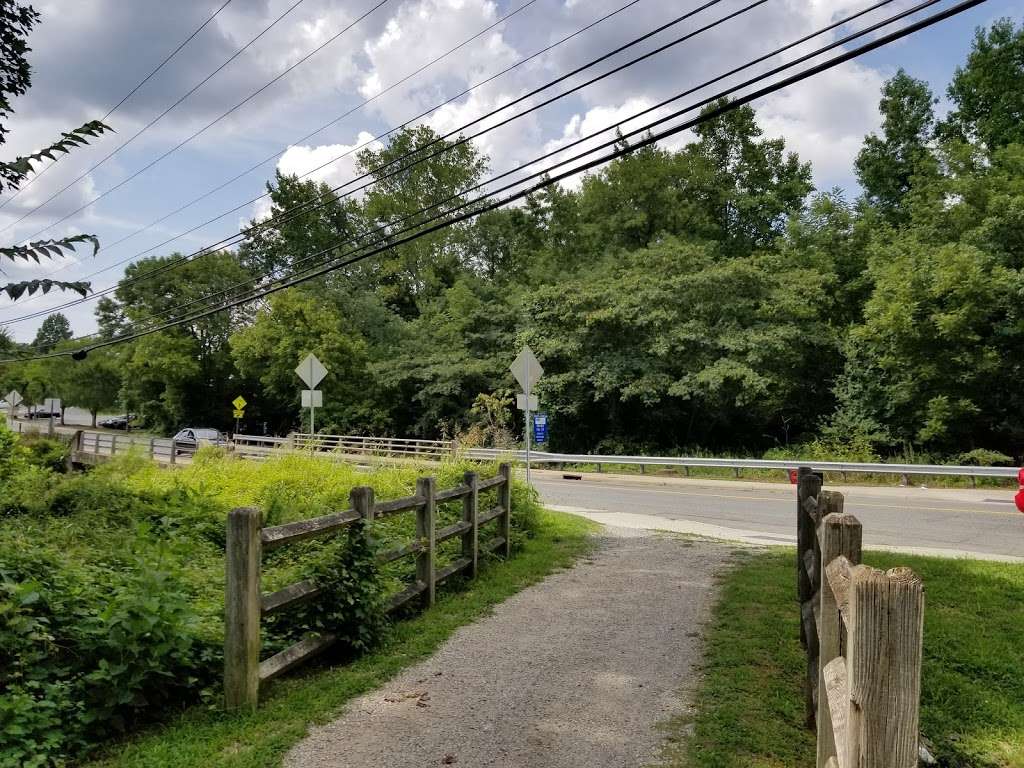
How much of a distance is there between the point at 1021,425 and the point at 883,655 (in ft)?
80.2

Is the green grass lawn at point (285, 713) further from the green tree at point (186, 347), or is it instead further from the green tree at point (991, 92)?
the green tree at point (186, 347)

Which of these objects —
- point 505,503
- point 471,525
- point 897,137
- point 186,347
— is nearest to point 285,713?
point 471,525

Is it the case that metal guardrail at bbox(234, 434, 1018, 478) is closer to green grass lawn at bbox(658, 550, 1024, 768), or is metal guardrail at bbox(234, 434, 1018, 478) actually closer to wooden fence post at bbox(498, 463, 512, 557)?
wooden fence post at bbox(498, 463, 512, 557)

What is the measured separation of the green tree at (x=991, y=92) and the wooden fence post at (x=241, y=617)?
105 feet

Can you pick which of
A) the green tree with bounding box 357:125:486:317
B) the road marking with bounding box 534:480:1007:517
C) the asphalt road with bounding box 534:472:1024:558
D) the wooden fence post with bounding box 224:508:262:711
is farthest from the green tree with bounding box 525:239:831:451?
the wooden fence post with bounding box 224:508:262:711

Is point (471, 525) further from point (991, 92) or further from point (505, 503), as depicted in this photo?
point (991, 92)

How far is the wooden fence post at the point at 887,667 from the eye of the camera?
152 centimetres

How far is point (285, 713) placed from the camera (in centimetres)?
409

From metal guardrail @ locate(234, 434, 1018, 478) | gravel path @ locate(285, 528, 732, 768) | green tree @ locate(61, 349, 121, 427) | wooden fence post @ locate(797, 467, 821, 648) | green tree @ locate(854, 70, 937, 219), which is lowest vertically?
gravel path @ locate(285, 528, 732, 768)

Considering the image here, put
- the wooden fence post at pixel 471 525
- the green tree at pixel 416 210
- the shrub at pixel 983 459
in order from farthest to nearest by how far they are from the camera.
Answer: the green tree at pixel 416 210
the shrub at pixel 983 459
the wooden fence post at pixel 471 525

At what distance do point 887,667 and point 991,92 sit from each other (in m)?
36.8

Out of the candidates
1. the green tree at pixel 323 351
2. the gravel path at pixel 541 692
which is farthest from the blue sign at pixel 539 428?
the gravel path at pixel 541 692

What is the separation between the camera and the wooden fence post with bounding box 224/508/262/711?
4105mm

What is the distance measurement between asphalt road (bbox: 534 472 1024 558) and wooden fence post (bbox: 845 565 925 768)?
31.6ft
